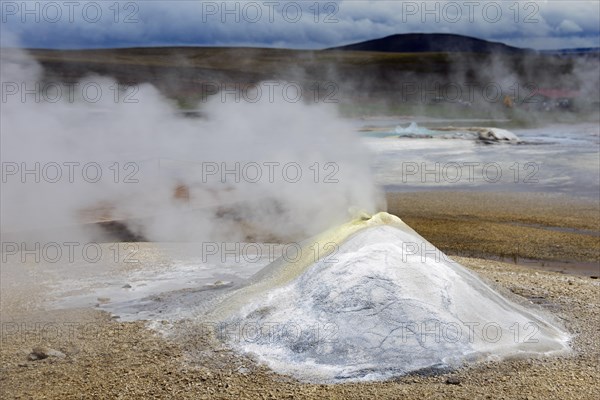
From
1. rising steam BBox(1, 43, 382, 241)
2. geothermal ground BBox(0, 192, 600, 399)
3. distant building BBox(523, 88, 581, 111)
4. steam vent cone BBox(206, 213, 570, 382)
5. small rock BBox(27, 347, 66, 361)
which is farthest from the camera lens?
distant building BBox(523, 88, 581, 111)

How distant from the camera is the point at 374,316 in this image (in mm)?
4453

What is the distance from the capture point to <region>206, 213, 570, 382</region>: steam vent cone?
4270 millimetres

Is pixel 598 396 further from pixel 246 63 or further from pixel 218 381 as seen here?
pixel 246 63

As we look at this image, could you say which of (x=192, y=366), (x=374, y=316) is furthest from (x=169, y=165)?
(x=374, y=316)

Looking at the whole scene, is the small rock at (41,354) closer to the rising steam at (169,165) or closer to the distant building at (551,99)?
the rising steam at (169,165)

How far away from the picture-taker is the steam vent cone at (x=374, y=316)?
14.0ft

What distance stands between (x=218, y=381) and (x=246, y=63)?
1208 inches

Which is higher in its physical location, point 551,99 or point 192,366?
point 551,99

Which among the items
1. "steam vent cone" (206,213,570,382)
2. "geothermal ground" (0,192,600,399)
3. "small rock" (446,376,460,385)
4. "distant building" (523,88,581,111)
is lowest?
"geothermal ground" (0,192,600,399)

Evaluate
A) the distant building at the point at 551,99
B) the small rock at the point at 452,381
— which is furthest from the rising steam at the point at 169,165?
the distant building at the point at 551,99

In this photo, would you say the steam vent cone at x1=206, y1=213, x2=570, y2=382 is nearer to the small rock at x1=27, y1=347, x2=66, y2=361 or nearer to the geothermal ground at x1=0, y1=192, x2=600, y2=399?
the geothermal ground at x1=0, y1=192, x2=600, y2=399

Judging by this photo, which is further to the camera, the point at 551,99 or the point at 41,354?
the point at 551,99

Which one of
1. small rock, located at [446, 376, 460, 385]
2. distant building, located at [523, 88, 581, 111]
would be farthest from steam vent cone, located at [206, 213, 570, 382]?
distant building, located at [523, 88, 581, 111]

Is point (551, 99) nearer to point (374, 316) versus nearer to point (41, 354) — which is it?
point (374, 316)
